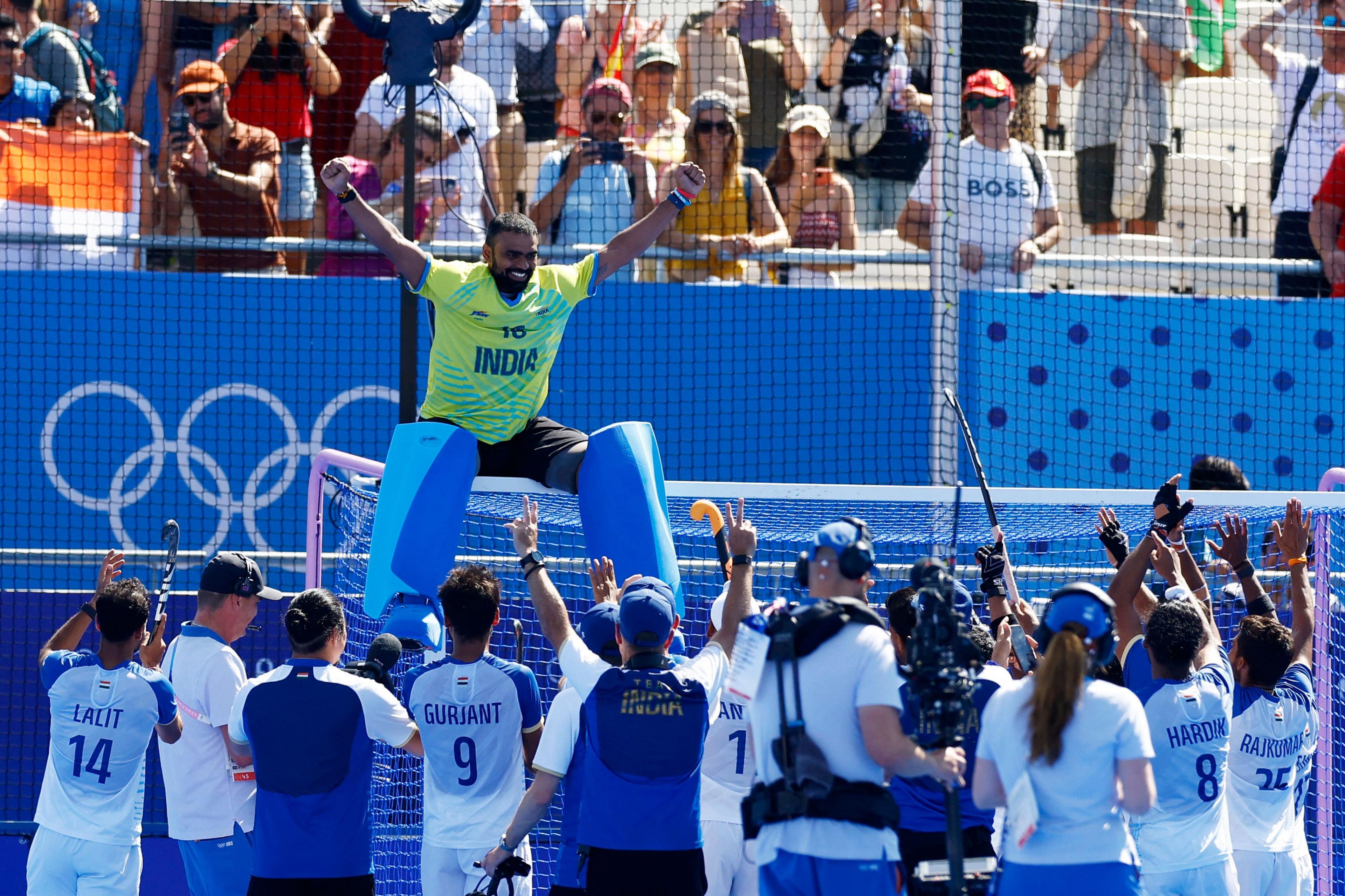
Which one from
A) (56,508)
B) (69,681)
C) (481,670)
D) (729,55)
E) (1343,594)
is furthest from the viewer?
(729,55)

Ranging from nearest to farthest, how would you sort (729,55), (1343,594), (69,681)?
(69,681) → (1343,594) → (729,55)

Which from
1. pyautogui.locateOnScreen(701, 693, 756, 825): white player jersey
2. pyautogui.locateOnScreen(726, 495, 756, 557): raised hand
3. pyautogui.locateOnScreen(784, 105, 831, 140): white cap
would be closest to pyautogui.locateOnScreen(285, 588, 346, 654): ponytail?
pyautogui.locateOnScreen(726, 495, 756, 557): raised hand

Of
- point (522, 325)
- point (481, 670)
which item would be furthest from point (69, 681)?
point (522, 325)

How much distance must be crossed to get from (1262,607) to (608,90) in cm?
492

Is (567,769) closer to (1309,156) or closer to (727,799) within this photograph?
(727,799)

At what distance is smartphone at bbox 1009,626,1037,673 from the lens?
5.72 m

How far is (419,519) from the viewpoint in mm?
6695

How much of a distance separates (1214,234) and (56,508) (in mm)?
7667

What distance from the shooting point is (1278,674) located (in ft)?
20.6

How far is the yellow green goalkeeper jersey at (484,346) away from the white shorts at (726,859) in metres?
1.92

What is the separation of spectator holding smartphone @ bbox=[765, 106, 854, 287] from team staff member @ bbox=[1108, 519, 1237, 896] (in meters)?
4.23

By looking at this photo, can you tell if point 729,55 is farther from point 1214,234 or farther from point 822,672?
point 822,672

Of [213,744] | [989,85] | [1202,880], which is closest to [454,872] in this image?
[213,744]

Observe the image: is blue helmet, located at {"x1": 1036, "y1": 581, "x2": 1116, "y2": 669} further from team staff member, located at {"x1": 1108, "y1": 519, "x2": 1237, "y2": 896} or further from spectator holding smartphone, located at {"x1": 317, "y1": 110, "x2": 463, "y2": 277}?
spectator holding smartphone, located at {"x1": 317, "y1": 110, "x2": 463, "y2": 277}
